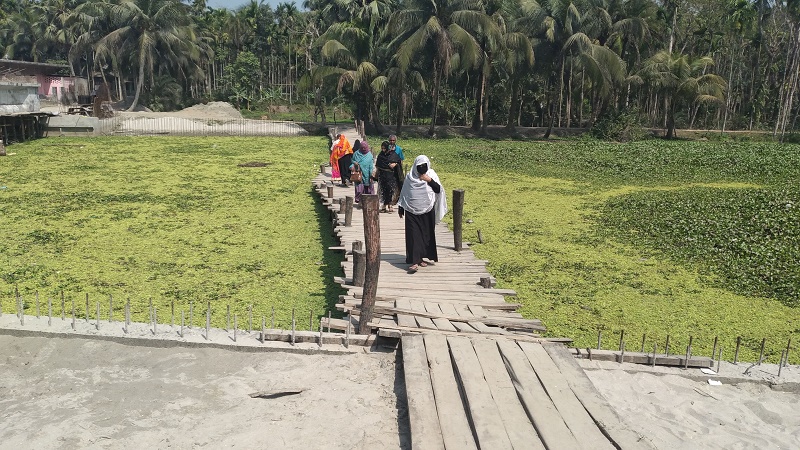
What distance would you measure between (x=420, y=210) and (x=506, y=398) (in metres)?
3.62

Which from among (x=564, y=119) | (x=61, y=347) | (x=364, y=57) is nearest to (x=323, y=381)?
(x=61, y=347)

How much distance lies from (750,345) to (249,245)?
21.8 ft

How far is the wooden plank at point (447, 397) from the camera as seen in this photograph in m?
4.09

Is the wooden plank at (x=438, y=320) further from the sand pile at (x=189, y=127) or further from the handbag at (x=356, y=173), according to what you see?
the sand pile at (x=189, y=127)

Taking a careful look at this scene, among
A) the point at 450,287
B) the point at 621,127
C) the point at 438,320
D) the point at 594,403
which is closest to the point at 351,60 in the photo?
the point at 621,127

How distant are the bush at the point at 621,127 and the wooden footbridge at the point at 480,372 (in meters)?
25.5

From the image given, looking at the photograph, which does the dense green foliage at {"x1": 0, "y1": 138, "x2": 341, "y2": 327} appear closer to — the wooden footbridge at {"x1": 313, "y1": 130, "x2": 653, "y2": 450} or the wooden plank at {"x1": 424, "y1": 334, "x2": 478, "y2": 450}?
the wooden footbridge at {"x1": 313, "y1": 130, "x2": 653, "y2": 450}

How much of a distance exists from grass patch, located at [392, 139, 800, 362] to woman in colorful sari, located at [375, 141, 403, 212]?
105 centimetres

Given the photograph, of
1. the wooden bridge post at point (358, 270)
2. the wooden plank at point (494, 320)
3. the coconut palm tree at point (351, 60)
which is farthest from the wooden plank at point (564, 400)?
the coconut palm tree at point (351, 60)

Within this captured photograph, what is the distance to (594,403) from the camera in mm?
4531

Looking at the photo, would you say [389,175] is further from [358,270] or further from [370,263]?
[370,263]

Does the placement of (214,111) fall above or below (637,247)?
above

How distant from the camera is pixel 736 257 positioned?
9.72m

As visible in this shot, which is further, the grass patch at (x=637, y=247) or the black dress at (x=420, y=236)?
the black dress at (x=420, y=236)
